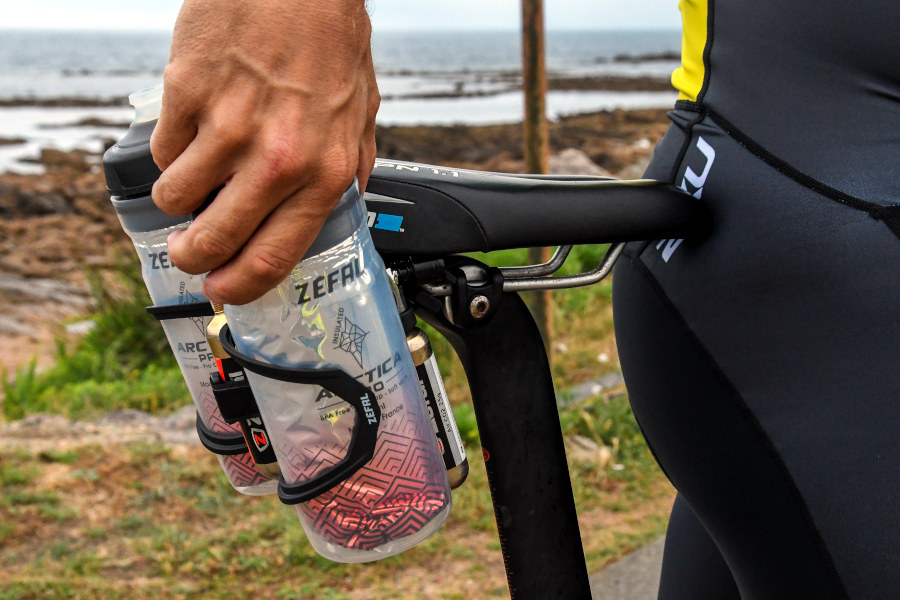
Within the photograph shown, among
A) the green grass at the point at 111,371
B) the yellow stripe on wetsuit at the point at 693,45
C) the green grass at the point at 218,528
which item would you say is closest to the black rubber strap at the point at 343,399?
the yellow stripe on wetsuit at the point at 693,45

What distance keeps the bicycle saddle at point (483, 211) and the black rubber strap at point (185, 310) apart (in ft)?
0.72

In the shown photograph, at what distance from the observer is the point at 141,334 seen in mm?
5398

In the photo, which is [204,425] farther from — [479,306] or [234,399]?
[479,306]

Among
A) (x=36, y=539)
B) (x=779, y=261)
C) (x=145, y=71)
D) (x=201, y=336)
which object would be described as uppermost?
(x=779, y=261)

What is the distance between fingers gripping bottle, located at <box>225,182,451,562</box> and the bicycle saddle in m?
0.10

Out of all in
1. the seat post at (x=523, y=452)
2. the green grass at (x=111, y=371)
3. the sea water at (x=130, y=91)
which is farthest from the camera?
the sea water at (x=130, y=91)

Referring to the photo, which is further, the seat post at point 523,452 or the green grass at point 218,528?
the green grass at point 218,528

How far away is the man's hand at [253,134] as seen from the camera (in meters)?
0.72

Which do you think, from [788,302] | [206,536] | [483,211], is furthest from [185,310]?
[206,536]

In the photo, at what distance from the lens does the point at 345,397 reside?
860mm

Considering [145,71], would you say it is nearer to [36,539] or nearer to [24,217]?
[24,217]

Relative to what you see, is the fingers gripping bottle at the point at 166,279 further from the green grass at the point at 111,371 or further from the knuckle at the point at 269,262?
the green grass at the point at 111,371

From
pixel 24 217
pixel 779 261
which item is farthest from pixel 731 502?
pixel 24 217

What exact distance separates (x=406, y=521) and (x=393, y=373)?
18cm
